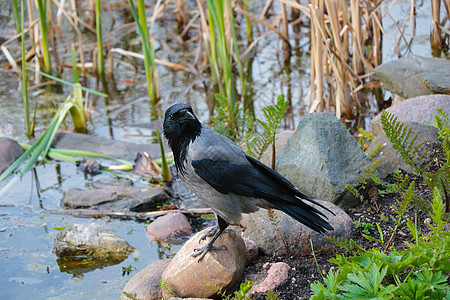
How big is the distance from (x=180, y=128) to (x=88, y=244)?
128cm

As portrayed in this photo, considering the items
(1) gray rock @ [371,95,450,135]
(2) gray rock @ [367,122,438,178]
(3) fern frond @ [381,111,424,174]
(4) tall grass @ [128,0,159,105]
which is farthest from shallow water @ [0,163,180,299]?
(1) gray rock @ [371,95,450,135]

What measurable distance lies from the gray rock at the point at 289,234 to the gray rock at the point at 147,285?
579 mm

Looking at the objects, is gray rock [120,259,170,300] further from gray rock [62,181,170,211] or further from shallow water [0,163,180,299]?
gray rock [62,181,170,211]

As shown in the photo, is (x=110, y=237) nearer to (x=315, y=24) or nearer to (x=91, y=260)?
(x=91, y=260)

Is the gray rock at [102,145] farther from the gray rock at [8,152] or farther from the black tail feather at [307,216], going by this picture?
the black tail feather at [307,216]

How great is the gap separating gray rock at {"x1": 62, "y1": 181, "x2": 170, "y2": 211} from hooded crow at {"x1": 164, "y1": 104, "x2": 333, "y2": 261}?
1.44 meters

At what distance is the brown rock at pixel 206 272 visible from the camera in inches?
112

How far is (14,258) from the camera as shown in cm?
378

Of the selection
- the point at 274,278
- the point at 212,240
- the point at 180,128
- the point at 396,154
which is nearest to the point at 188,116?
the point at 180,128

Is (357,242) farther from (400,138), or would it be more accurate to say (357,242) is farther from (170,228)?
(170,228)

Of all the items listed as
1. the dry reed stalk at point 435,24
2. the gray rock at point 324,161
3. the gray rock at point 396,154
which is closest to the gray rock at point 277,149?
the gray rock at point 324,161

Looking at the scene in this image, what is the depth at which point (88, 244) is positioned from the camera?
375 cm

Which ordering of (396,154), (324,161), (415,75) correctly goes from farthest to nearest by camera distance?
(415,75)
(396,154)
(324,161)

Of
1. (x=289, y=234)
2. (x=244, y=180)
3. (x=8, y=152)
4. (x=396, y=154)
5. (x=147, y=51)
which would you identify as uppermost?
(x=147, y=51)
